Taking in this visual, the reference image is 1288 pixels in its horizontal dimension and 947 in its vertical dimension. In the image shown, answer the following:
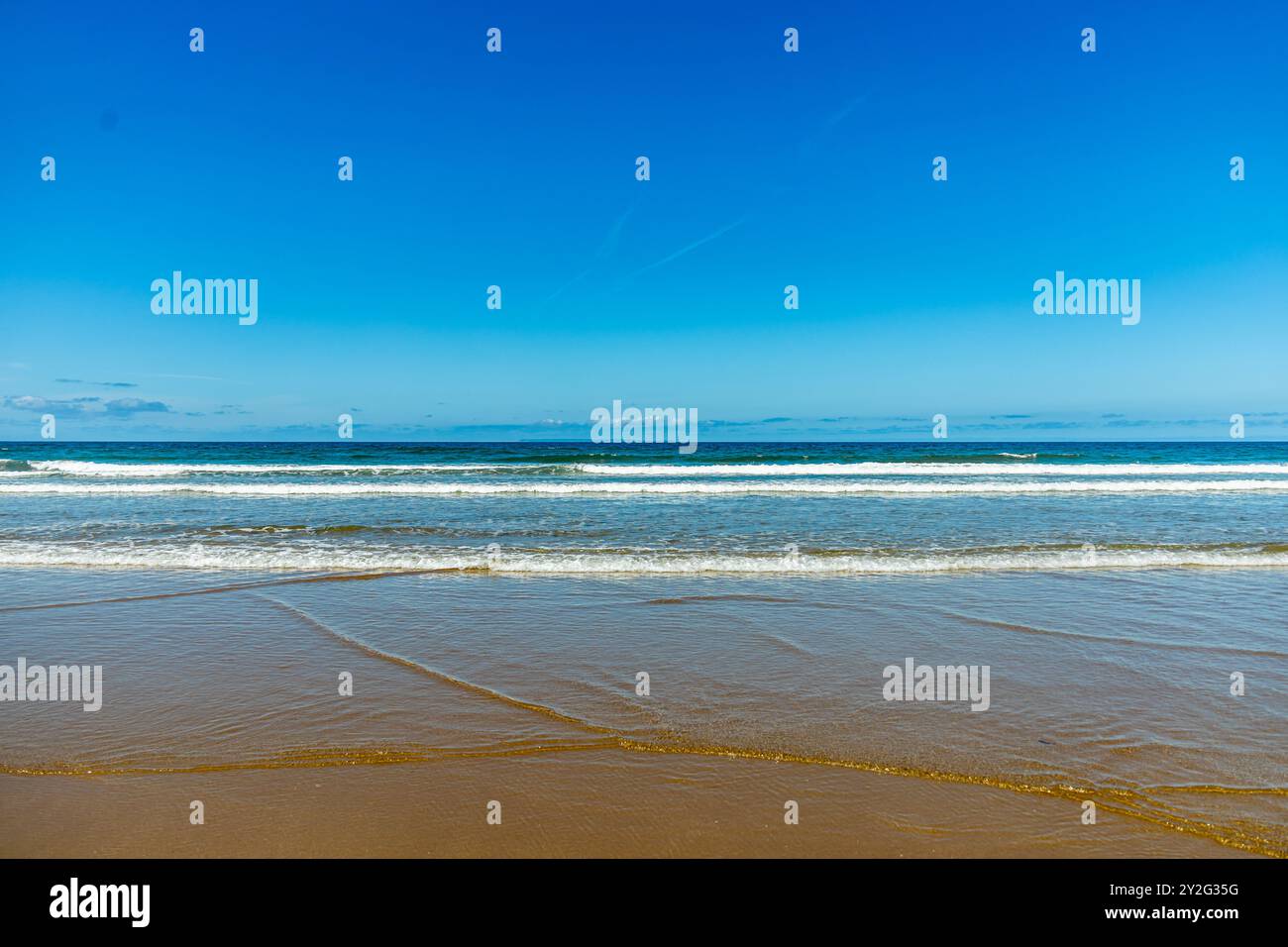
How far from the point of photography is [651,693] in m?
5.12

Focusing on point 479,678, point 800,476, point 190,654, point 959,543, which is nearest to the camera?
point 479,678

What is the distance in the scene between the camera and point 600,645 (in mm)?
6262

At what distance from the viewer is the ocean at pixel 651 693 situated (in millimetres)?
3357

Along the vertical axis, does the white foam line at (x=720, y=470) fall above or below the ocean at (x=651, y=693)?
above

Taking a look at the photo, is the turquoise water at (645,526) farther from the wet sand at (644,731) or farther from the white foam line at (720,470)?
the white foam line at (720,470)

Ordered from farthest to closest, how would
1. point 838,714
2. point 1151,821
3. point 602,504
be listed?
point 602,504 → point 838,714 → point 1151,821

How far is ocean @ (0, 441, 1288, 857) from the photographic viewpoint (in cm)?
336

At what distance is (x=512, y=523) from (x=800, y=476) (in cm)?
1992

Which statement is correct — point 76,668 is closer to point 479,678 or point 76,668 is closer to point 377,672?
point 377,672
